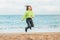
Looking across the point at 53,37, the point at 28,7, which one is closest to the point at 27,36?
the point at 53,37

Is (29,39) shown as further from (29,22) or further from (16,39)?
(29,22)

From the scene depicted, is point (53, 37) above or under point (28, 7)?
under

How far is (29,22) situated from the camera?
13.3 meters

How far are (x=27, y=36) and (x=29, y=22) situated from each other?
2.95 meters

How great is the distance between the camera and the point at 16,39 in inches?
390

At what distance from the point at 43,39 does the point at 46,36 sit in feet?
1.49

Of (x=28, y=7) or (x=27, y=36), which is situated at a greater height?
(x=28, y=7)

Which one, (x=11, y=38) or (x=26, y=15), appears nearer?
(x=11, y=38)

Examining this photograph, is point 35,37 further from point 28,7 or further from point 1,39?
point 28,7

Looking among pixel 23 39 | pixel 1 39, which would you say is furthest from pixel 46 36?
pixel 1 39

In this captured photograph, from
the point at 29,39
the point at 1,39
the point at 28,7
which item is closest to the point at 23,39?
the point at 29,39

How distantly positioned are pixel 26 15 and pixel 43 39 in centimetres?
338

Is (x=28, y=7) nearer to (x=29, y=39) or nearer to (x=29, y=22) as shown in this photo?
(x=29, y=22)

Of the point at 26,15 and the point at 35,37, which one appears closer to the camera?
the point at 35,37
